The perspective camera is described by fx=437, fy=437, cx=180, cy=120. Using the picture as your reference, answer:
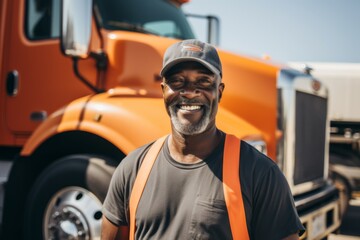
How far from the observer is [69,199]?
2953mm

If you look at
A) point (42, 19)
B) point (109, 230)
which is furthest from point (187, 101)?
point (42, 19)

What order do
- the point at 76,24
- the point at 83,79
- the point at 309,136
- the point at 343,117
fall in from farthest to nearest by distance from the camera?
the point at 343,117, the point at 309,136, the point at 83,79, the point at 76,24

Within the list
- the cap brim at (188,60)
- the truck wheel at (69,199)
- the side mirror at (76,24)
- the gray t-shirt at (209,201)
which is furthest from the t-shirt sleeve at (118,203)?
the side mirror at (76,24)

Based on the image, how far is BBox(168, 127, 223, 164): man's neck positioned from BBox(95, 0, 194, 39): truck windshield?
200 centimetres

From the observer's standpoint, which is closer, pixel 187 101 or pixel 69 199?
pixel 187 101

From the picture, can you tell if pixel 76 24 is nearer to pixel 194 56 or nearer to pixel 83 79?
pixel 83 79

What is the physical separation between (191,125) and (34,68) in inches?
97.5

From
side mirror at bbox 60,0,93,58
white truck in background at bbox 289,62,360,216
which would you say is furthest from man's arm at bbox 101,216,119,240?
white truck in background at bbox 289,62,360,216

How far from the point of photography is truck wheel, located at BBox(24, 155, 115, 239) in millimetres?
2838

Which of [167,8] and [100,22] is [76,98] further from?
[167,8]

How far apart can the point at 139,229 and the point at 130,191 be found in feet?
0.52

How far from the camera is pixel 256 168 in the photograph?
5.32ft

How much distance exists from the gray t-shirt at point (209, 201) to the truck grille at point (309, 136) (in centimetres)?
196

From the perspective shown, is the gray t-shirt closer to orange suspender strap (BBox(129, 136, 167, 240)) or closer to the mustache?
orange suspender strap (BBox(129, 136, 167, 240))
